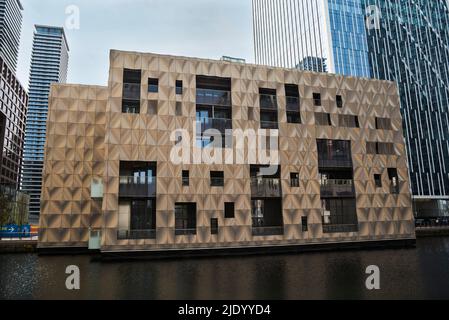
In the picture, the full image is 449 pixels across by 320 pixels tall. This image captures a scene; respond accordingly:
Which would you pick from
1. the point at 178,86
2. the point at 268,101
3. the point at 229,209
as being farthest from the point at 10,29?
the point at 229,209

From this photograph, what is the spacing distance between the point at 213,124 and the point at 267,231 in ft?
43.3

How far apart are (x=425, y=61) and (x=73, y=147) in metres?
105

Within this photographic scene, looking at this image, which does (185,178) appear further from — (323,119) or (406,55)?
(406,55)

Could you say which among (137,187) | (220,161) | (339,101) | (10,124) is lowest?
(137,187)

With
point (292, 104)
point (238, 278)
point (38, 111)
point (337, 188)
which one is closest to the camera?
point (238, 278)

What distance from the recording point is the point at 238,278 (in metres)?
22.1

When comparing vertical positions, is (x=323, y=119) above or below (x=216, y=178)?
above

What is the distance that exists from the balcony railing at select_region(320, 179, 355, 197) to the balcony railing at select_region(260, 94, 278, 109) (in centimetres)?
1075

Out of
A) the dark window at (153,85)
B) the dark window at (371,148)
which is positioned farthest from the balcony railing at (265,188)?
the dark window at (153,85)

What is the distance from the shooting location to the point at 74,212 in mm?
39656

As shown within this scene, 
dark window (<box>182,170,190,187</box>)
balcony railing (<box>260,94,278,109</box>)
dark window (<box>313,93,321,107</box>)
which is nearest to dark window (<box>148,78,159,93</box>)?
dark window (<box>182,170,190,187</box>)

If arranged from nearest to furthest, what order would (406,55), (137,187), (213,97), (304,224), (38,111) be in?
(137,187)
(304,224)
(213,97)
(406,55)
(38,111)
